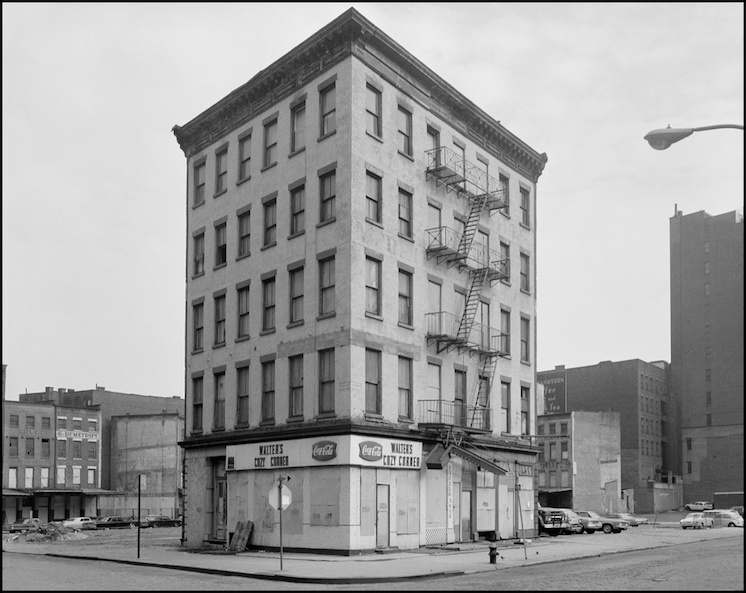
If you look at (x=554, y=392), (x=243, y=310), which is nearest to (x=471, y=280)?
(x=243, y=310)

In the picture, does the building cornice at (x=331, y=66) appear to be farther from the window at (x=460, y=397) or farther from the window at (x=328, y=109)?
the window at (x=460, y=397)

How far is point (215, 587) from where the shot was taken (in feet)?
72.2

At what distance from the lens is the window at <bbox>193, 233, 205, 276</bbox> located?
44.4 meters

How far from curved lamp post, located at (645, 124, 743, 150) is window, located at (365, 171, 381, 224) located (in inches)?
811

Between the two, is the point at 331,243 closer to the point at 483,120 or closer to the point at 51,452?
the point at 483,120

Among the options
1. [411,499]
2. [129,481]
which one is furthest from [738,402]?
[411,499]

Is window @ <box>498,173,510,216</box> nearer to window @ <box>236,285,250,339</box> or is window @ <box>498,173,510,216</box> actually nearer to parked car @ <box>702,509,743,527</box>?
window @ <box>236,285,250,339</box>

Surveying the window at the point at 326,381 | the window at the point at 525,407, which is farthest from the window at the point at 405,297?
the window at the point at 525,407

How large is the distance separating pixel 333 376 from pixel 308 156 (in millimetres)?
9337

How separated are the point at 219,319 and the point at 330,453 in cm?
1114

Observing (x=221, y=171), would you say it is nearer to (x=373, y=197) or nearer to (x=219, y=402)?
(x=373, y=197)

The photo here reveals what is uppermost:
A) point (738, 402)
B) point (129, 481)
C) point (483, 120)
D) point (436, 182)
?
point (483, 120)

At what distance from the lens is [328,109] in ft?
123

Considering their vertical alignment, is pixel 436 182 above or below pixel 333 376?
above
